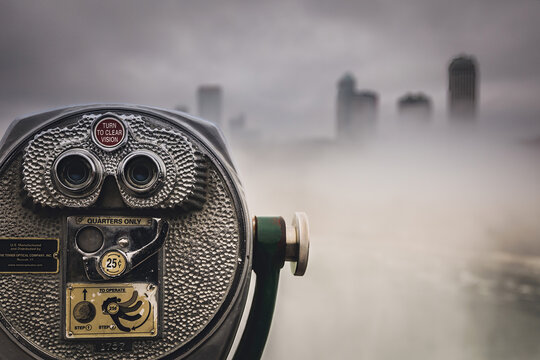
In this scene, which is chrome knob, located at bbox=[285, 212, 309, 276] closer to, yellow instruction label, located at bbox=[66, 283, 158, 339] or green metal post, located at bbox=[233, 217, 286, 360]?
green metal post, located at bbox=[233, 217, 286, 360]

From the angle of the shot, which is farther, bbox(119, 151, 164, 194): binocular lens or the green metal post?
the green metal post

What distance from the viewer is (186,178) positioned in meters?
1.17

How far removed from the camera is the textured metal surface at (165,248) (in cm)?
116

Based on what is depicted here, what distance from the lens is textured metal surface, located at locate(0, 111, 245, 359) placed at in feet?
3.80

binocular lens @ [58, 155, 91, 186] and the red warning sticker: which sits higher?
the red warning sticker

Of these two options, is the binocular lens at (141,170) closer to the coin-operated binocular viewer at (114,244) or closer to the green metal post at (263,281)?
the coin-operated binocular viewer at (114,244)

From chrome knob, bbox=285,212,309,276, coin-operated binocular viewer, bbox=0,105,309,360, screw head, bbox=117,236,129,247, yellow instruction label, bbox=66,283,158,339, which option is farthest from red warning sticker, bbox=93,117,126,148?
chrome knob, bbox=285,212,309,276

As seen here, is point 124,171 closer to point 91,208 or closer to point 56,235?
point 91,208

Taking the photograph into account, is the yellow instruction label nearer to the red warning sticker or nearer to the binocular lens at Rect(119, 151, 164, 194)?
the binocular lens at Rect(119, 151, 164, 194)

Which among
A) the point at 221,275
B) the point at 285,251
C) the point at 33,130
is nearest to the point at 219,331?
the point at 221,275

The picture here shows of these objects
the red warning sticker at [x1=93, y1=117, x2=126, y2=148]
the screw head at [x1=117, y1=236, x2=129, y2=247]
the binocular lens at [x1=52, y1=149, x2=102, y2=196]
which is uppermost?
the red warning sticker at [x1=93, y1=117, x2=126, y2=148]

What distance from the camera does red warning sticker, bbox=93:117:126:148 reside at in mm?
1175

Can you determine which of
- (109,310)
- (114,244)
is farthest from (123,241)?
(109,310)

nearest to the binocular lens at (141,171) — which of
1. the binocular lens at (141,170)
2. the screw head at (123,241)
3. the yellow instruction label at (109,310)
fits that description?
the binocular lens at (141,170)
